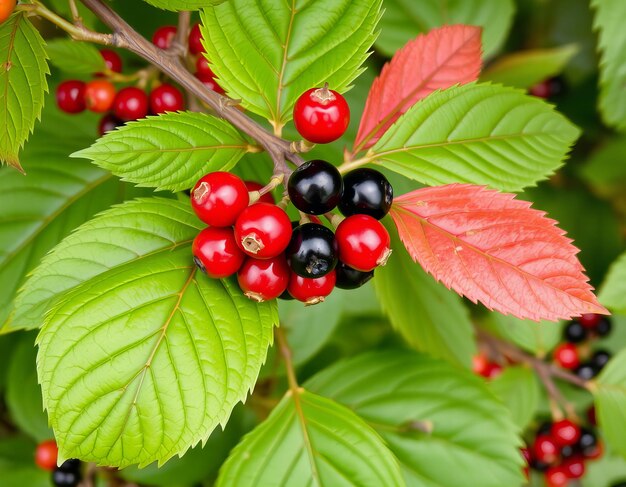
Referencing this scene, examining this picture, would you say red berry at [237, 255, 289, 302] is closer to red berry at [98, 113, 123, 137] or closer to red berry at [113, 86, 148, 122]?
red berry at [113, 86, 148, 122]

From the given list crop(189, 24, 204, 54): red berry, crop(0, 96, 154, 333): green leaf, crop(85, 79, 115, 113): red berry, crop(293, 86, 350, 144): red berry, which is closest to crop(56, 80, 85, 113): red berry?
crop(85, 79, 115, 113): red berry

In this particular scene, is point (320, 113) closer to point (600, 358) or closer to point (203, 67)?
point (203, 67)

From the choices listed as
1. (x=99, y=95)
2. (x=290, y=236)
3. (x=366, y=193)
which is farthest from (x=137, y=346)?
(x=99, y=95)

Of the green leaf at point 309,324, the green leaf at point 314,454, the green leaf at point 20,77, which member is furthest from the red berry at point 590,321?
the green leaf at point 20,77

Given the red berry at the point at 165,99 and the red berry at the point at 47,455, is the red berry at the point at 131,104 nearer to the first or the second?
the red berry at the point at 165,99

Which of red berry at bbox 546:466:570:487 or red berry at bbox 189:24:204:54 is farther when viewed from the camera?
red berry at bbox 546:466:570:487

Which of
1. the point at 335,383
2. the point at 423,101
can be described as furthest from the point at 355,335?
the point at 423,101
